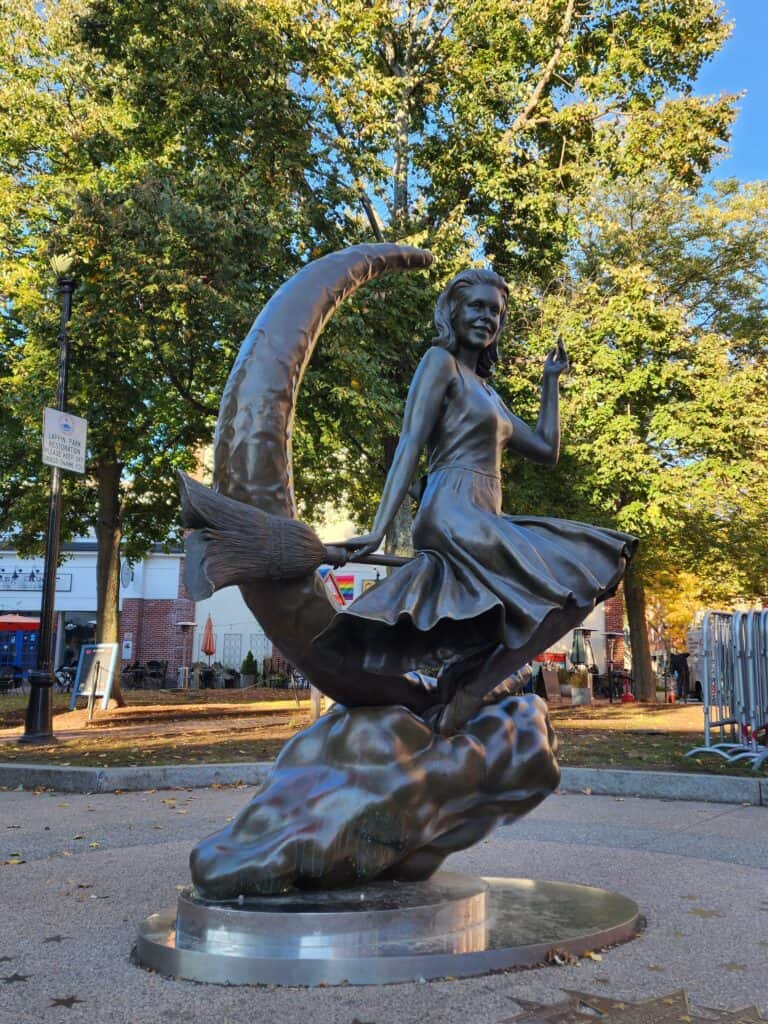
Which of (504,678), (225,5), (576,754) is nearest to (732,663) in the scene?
(576,754)

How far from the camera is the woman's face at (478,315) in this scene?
190 inches

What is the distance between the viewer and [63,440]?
43.4ft

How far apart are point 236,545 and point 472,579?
1.01 m

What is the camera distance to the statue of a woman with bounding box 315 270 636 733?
4.06m

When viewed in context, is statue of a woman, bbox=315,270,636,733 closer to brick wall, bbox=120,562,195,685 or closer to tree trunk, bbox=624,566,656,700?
tree trunk, bbox=624,566,656,700

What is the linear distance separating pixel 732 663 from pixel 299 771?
857 cm

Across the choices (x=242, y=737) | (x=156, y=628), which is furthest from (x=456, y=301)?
(x=156, y=628)

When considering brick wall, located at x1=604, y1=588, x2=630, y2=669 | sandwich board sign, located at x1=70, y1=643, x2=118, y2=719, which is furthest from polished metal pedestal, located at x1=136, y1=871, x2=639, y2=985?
brick wall, located at x1=604, y1=588, x2=630, y2=669

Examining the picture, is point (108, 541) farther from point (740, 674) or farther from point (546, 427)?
point (546, 427)

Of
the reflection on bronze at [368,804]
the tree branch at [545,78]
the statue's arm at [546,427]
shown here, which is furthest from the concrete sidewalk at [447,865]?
the tree branch at [545,78]

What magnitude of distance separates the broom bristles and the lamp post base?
9.97 metres

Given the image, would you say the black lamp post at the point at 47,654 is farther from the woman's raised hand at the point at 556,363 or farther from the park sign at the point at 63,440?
the woman's raised hand at the point at 556,363

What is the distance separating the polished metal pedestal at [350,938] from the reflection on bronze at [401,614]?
0.56ft

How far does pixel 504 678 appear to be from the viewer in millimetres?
4461
